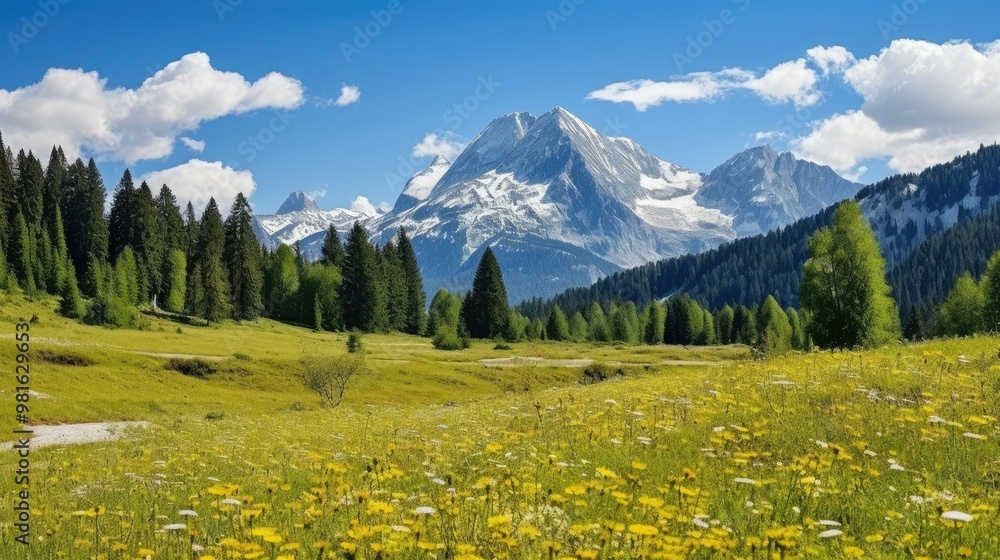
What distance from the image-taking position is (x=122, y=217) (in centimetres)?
11100

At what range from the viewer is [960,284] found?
9050cm

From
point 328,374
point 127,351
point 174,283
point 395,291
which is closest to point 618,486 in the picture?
point 328,374

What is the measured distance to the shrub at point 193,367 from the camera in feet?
173

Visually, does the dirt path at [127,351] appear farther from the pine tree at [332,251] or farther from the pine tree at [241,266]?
the pine tree at [332,251]

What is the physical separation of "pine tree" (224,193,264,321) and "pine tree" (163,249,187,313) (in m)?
7.62

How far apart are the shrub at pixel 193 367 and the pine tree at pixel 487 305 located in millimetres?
72119

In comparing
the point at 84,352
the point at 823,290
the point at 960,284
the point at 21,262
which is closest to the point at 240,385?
the point at 84,352

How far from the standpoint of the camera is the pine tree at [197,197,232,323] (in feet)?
306

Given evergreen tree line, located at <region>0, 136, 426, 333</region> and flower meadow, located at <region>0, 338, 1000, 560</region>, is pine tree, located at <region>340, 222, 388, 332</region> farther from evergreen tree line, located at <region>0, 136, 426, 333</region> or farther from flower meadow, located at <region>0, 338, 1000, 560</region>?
flower meadow, located at <region>0, 338, 1000, 560</region>

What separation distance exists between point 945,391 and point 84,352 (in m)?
55.6

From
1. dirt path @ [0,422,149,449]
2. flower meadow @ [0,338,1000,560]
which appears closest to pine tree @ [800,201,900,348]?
flower meadow @ [0,338,1000,560]

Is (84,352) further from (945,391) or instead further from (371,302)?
(371,302)

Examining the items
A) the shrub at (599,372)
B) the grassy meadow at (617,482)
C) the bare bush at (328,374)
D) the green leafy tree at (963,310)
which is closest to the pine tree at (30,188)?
the bare bush at (328,374)

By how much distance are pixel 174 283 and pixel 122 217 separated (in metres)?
15.9
